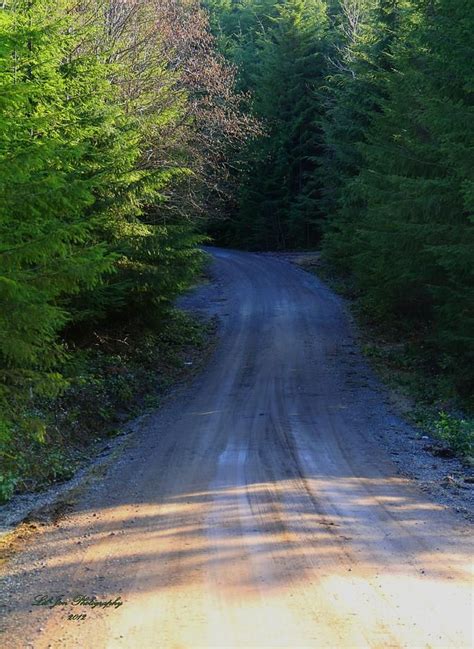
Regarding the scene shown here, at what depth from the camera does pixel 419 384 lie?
1614cm

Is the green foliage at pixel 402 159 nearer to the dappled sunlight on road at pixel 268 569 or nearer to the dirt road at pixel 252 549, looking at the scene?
the dirt road at pixel 252 549

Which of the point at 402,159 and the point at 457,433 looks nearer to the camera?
the point at 457,433

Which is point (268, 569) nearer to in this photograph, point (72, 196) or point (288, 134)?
point (72, 196)

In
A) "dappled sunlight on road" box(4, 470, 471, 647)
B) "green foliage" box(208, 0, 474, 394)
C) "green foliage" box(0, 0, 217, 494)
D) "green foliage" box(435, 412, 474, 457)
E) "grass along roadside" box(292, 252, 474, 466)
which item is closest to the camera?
"dappled sunlight on road" box(4, 470, 471, 647)

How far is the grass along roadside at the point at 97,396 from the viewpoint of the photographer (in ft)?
32.3

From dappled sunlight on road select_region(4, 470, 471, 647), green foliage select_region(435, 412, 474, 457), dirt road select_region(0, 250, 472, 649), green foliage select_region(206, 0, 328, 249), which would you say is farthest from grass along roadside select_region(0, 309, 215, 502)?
green foliage select_region(206, 0, 328, 249)

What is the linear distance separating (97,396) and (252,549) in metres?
8.20

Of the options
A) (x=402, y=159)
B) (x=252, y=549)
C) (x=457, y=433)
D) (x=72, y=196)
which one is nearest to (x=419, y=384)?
(x=457, y=433)

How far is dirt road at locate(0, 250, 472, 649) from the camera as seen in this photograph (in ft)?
15.7

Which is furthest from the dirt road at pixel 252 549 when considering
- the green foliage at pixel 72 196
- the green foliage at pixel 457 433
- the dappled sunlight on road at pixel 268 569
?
the green foliage at pixel 72 196

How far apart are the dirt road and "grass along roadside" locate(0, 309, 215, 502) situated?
1.01 meters

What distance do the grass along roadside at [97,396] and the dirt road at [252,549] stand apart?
39.8 inches

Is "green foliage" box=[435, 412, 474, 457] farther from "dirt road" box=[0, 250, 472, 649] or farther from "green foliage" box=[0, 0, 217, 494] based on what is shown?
"green foliage" box=[0, 0, 217, 494]

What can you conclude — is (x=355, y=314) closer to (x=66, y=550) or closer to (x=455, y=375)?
(x=455, y=375)
